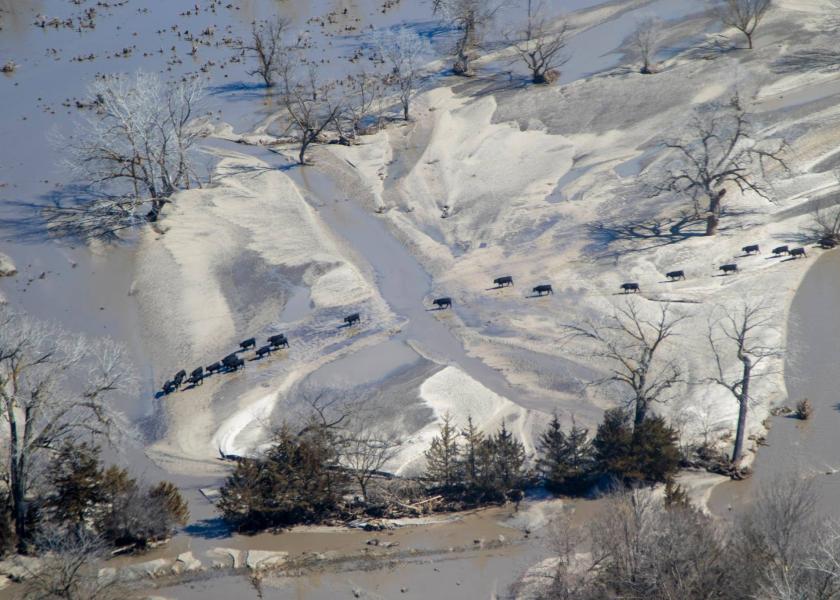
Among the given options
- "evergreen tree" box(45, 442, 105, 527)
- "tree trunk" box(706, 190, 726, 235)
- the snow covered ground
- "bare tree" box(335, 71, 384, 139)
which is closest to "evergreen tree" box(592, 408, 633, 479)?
the snow covered ground

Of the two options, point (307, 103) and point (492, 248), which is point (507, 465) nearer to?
point (492, 248)

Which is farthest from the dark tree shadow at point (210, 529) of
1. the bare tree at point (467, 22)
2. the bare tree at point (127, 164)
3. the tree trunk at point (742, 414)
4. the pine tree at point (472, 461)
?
the bare tree at point (467, 22)

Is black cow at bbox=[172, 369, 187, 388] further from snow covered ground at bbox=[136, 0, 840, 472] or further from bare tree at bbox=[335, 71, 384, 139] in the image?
bare tree at bbox=[335, 71, 384, 139]

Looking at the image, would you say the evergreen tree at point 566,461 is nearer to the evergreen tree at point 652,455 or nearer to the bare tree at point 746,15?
the evergreen tree at point 652,455

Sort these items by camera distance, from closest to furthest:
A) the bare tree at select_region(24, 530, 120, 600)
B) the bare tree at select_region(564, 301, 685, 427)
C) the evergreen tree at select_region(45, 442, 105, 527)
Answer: the bare tree at select_region(24, 530, 120, 600) → the evergreen tree at select_region(45, 442, 105, 527) → the bare tree at select_region(564, 301, 685, 427)

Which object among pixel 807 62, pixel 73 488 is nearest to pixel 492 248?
pixel 73 488

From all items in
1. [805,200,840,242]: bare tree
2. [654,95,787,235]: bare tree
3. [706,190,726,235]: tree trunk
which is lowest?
[805,200,840,242]: bare tree
